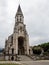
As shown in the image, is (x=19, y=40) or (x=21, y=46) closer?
(x=21, y=46)

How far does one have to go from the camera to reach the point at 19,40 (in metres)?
67.0

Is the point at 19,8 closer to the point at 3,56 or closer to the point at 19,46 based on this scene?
the point at 19,46

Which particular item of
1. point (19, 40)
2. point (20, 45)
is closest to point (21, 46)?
point (20, 45)

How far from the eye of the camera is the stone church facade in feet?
200

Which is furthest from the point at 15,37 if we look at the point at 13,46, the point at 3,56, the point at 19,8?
the point at 19,8

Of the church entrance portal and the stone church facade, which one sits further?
the church entrance portal

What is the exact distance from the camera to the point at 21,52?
64125 millimetres

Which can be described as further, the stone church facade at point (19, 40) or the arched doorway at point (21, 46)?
the arched doorway at point (21, 46)

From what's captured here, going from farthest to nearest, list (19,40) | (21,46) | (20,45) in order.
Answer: (19,40) < (20,45) < (21,46)

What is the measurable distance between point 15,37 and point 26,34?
5035 millimetres

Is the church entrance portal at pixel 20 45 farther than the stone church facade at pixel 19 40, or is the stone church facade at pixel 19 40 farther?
the church entrance portal at pixel 20 45

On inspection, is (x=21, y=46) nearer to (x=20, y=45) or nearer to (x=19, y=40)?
(x=20, y=45)

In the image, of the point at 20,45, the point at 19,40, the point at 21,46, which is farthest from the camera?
the point at 19,40

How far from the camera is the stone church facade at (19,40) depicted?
61.0 meters
